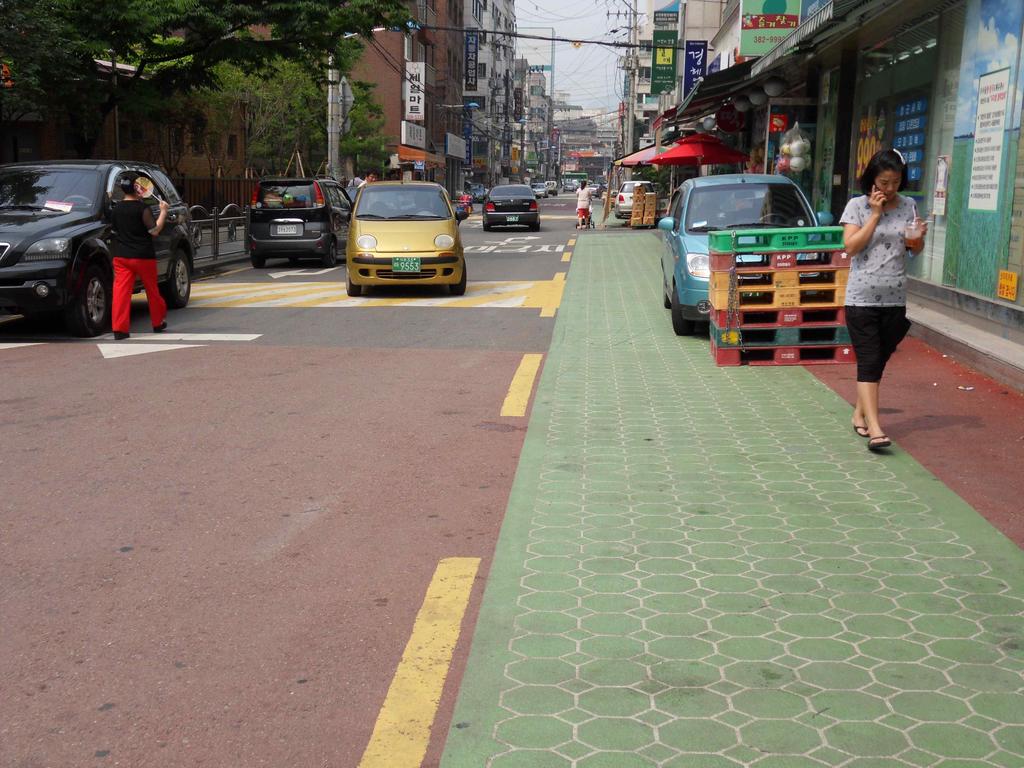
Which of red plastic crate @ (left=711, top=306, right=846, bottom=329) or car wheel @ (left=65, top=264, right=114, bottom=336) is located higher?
red plastic crate @ (left=711, top=306, right=846, bottom=329)

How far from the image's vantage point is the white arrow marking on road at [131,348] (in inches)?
409

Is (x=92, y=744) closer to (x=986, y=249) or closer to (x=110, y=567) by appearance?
(x=110, y=567)

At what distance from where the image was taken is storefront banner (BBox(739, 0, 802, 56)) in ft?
73.5

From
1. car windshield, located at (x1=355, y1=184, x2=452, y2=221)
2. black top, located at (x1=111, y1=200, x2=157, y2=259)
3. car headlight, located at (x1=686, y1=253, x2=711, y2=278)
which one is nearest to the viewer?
car headlight, located at (x1=686, y1=253, x2=711, y2=278)

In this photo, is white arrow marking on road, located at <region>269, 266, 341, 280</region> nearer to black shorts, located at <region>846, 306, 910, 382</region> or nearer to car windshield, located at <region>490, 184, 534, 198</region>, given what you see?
black shorts, located at <region>846, 306, 910, 382</region>

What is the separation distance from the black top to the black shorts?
24.9ft

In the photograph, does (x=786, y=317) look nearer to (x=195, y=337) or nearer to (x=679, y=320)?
(x=679, y=320)

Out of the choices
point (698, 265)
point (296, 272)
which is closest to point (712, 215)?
point (698, 265)

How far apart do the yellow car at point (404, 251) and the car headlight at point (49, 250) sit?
4682 millimetres

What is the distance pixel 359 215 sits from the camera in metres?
16.0

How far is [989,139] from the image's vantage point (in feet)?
35.2

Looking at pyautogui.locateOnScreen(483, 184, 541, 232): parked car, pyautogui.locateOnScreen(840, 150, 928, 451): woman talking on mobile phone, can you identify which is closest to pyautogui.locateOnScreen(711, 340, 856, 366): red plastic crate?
pyautogui.locateOnScreen(840, 150, 928, 451): woman talking on mobile phone

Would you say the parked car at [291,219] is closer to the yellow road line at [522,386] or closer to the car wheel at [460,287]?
the car wheel at [460,287]

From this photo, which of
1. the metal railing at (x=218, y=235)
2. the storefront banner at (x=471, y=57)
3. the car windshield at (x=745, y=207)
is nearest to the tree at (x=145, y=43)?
the metal railing at (x=218, y=235)
